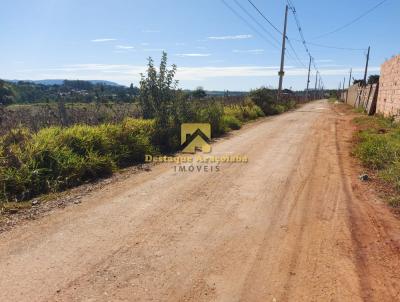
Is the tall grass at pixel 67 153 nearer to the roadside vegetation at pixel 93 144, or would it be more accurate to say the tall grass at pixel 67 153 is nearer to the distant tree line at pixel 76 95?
the roadside vegetation at pixel 93 144

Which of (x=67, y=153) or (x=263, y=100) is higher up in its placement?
(x=263, y=100)

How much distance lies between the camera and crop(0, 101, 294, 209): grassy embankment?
19.2 feet

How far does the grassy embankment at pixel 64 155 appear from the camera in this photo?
586cm

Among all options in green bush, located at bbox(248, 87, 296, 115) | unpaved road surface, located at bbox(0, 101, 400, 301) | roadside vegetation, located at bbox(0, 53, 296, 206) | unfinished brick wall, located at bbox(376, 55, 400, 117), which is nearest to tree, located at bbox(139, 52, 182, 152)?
roadside vegetation, located at bbox(0, 53, 296, 206)

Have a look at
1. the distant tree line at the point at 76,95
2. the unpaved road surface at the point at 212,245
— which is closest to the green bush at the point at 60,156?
the unpaved road surface at the point at 212,245

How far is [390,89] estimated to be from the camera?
624 inches

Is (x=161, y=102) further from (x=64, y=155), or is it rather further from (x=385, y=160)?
(x=385, y=160)

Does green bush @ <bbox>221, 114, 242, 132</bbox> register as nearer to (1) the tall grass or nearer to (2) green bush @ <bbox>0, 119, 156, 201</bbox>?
(1) the tall grass

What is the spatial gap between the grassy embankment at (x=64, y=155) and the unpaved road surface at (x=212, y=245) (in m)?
0.88

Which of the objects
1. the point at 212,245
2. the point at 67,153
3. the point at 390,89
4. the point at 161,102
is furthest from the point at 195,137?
the point at 390,89

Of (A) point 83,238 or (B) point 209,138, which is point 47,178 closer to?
(A) point 83,238

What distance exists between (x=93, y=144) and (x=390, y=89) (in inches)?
568

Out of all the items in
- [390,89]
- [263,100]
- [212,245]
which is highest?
[390,89]

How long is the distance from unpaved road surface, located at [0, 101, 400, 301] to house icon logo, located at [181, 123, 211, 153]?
138 inches
